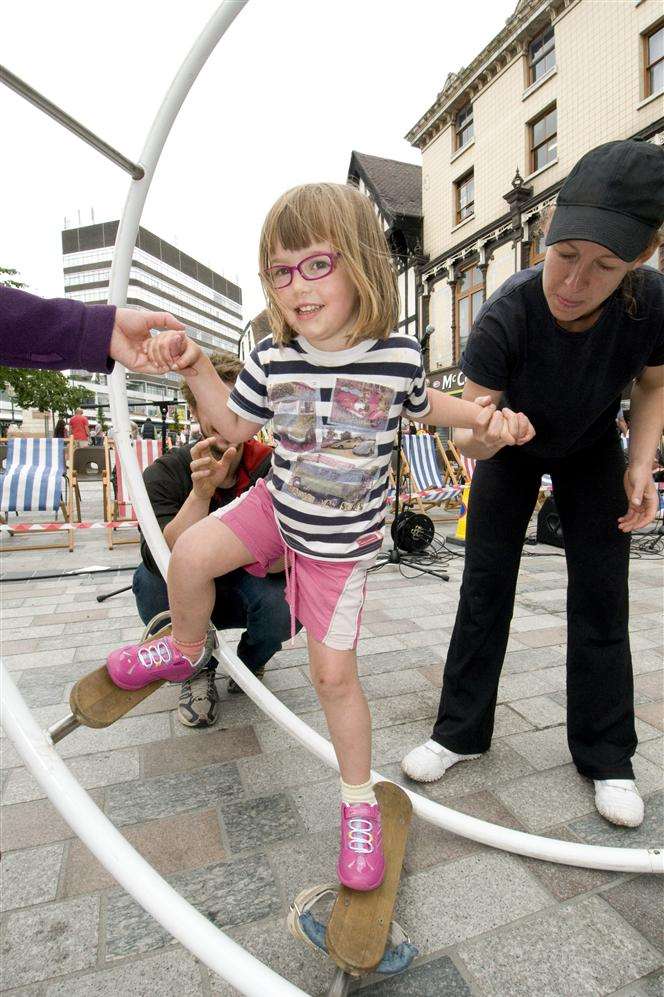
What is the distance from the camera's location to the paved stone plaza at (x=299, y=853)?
1131mm

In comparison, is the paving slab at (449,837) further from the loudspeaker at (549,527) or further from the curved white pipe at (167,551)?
the loudspeaker at (549,527)

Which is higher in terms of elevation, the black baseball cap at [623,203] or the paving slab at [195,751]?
the black baseball cap at [623,203]

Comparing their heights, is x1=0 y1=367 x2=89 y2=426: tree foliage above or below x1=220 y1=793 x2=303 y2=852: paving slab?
above

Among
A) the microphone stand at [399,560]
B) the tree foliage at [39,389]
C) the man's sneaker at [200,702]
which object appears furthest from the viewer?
the tree foliage at [39,389]

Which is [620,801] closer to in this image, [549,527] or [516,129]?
[549,527]

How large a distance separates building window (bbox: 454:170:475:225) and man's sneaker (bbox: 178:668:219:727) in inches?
683

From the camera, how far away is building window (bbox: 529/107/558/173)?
1347 cm

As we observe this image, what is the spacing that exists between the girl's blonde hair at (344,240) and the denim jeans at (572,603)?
75cm

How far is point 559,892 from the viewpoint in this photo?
4.35 feet

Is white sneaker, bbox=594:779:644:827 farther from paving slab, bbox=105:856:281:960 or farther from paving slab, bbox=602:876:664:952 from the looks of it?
paving slab, bbox=105:856:281:960

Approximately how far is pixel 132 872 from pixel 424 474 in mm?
6698

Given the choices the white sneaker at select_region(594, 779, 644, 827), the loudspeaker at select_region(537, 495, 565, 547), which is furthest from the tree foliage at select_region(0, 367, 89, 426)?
the white sneaker at select_region(594, 779, 644, 827)

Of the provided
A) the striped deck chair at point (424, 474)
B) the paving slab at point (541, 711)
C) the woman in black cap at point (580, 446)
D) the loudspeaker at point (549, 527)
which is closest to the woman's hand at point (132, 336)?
the woman in black cap at point (580, 446)

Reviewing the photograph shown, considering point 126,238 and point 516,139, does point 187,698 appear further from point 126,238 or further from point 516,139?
point 516,139
